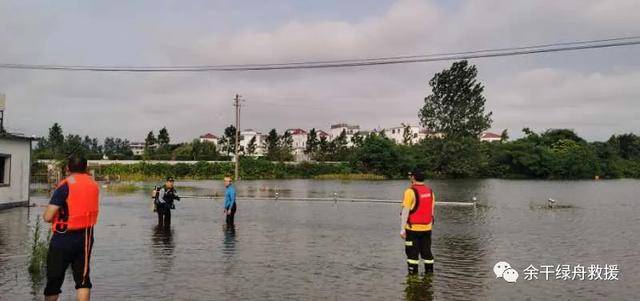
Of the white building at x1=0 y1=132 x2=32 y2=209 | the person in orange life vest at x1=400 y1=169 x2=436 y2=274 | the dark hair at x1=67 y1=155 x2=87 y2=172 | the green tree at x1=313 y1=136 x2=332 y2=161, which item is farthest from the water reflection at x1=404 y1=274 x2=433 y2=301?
the green tree at x1=313 y1=136 x2=332 y2=161

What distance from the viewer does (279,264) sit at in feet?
38.9

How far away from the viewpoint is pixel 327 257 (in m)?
12.8

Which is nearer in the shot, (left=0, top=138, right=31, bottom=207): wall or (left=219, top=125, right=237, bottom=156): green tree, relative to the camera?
(left=0, top=138, right=31, bottom=207): wall

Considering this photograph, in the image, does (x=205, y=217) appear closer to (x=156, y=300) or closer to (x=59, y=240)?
(x=156, y=300)

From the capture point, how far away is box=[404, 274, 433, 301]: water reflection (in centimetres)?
891

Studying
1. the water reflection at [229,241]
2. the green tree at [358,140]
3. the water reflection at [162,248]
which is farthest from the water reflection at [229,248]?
the green tree at [358,140]

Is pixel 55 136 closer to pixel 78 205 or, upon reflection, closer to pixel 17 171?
pixel 17 171

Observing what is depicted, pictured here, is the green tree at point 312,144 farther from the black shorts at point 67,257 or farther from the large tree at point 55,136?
the black shorts at point 67,257

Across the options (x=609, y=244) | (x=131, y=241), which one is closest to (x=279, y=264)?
(x=131, y=241)

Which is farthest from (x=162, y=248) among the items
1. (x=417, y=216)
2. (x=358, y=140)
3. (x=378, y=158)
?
(x=358, y=140)

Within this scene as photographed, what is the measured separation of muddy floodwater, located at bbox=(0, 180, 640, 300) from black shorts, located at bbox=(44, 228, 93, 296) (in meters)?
2.25

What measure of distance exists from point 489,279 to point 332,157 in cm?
11079

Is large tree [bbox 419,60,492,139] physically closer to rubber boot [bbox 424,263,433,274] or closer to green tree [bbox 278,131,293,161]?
green tree [bbox 278,131,293,161]

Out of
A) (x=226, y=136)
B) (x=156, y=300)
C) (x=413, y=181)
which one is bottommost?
(x=156, y=300)
